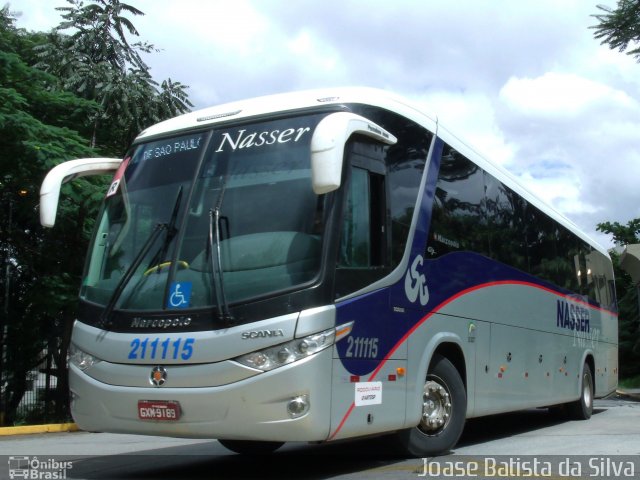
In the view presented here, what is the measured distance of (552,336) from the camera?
11.3 metres

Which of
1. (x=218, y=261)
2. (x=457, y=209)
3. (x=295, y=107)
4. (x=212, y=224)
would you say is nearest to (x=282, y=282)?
(x=218, y=261)

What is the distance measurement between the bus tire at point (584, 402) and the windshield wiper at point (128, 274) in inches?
352

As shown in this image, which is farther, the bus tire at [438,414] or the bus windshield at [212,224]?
the bus tire at [438,414]

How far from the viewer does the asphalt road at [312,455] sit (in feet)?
23.1

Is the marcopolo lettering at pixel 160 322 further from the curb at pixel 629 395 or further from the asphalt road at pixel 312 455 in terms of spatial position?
the curb at pixel 629 395

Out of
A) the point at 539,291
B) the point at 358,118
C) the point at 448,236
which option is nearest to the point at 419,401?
the point at 448,236

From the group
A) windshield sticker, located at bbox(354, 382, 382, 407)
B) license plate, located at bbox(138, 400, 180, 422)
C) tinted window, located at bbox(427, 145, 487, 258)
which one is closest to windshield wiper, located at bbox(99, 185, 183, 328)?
license plate, located at bbox(138, 400, 180, 422)

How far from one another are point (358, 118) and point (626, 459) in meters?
4.33

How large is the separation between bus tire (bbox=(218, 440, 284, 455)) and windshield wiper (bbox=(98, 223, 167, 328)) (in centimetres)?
241

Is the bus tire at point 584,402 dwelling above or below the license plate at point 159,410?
below

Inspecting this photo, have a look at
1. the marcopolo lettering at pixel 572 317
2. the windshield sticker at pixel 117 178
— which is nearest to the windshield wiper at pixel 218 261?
the windshield sticker at pixel 117 178

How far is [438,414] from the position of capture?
25.1 ft

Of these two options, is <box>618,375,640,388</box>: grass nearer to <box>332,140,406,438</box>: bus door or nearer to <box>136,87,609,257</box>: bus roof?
<box>136,87,609,257</box>: bus roof

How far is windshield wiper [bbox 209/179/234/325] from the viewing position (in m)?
5.88
